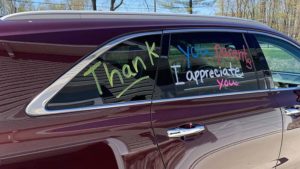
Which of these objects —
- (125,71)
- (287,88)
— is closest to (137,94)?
(125,71)

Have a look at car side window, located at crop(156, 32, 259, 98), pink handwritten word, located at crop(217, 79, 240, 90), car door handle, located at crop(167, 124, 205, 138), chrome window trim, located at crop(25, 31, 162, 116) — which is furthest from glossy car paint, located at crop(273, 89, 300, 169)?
chrome window trim, located at crop(25, 31, 162, 116)

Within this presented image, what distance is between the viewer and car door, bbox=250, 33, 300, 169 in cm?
326

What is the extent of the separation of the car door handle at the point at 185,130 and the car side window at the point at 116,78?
239mm

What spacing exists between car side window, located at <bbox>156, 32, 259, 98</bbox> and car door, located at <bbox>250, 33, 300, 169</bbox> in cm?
24

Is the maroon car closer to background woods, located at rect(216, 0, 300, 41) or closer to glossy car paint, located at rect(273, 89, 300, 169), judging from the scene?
glossy car paint, located at rect(273, 89, 300, 169)

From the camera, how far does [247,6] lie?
3328cm

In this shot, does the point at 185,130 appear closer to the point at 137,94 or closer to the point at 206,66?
the point at 137,94

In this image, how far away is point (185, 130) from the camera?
7.81ft

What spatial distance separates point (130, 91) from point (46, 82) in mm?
510

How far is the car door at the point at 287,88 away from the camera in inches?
128

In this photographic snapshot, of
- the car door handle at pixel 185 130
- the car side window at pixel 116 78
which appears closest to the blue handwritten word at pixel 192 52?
the car side window at pixel 116 78

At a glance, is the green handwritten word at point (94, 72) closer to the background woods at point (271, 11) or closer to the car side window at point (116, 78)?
the car side window at point (116, 78)

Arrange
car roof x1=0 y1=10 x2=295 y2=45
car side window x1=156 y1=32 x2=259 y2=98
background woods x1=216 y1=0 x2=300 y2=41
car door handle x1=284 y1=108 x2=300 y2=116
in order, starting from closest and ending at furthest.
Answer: car roof x1=0 y1=10 x2=295 y2=45
car side window x1=156 y1=32 x2=259 y2=98
car door handle x1=284 y1=108 x2=300 y2=116
background woods x1=216 y1=0 x2=300 y2=41

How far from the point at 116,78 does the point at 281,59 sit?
2130mm
